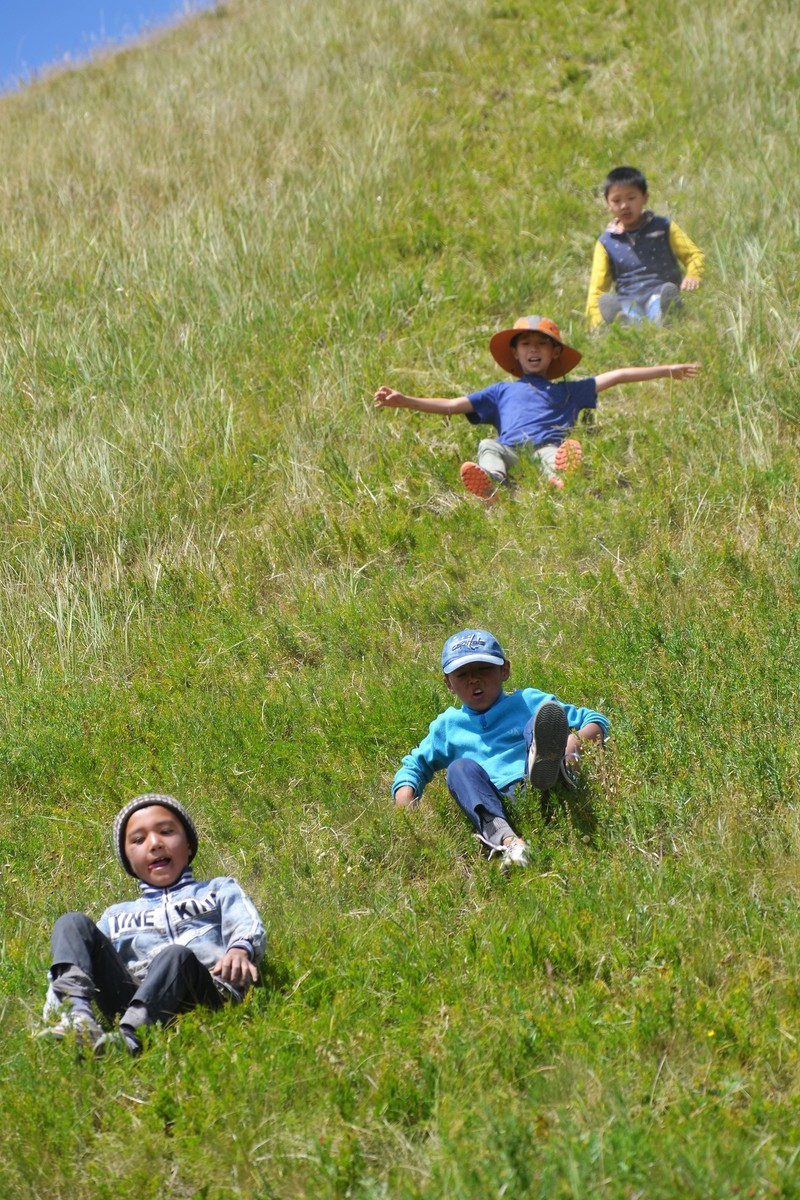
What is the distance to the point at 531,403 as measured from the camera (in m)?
8.07

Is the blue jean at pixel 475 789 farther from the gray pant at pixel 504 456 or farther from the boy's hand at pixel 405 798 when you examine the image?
the gray pant at pixel 504 456

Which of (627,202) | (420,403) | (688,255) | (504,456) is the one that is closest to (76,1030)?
(420,403)

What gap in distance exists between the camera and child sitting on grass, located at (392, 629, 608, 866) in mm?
4738

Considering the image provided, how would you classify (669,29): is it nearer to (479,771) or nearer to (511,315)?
(511,315)

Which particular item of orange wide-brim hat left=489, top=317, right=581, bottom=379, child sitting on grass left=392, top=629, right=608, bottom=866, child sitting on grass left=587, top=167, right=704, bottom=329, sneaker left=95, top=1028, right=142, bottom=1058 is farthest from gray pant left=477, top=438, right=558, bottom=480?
sneaker left=95, top=1028, right=142, bottom=1058

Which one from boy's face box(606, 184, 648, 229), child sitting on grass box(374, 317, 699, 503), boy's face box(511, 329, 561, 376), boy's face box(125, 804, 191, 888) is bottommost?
boy's face box(125, 804, 191, 888)

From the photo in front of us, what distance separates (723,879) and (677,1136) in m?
1.17

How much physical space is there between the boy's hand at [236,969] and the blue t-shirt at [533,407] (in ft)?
15.0

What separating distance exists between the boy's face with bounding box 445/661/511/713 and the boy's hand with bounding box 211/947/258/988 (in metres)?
1.56

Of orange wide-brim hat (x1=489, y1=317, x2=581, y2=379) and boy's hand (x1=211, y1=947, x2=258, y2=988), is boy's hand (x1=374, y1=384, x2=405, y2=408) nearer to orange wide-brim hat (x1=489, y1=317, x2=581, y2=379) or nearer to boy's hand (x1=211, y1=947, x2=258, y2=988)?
orange wide-brim hat (x1=489, y1=317, x2=581, y2=379)

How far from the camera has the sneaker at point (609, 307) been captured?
32.0 ft

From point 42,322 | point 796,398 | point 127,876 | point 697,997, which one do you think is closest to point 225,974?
point 127,876

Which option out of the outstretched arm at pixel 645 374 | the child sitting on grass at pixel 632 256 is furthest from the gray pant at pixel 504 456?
the child sitting on grass at pixel 632 256

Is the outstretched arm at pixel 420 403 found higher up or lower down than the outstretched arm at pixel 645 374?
higher up
